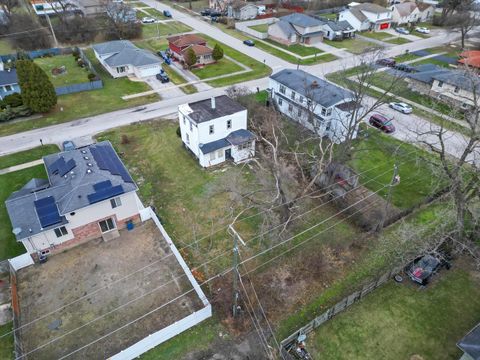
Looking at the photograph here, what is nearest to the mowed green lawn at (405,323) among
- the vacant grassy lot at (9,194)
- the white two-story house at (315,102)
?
A: the white two-story house at (315,102)

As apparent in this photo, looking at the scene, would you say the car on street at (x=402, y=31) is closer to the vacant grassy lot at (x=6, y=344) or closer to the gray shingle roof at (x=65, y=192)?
the gray shingle roof at (x=65, y=192)

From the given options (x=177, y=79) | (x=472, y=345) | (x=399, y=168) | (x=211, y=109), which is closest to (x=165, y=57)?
(x=177, y=79)

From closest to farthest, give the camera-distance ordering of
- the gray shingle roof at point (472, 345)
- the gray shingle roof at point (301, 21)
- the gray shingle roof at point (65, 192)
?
the gray shingle roof at point (472, 345)
the gray shingle roof at point (65, 192)
the gray shingle roof at point (301, 21)

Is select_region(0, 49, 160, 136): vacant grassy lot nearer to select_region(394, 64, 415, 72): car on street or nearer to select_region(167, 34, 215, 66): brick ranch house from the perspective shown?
select_region(167, 34, 215, 66): brick ranch house

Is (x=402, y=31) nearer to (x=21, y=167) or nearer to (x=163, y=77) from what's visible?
(x=163, y=77)

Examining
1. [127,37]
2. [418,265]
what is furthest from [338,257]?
[127,37]
